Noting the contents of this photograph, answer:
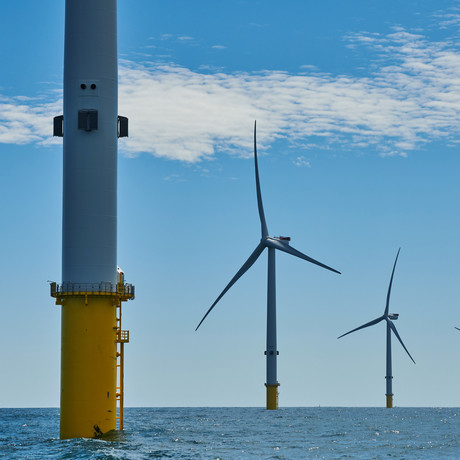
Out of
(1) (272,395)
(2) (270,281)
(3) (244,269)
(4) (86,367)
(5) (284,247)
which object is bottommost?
(1) (272,395)

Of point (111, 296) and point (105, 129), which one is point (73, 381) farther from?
point (105, 129)

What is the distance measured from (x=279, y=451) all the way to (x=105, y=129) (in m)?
30.9

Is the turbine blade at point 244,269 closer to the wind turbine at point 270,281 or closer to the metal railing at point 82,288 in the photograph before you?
the wind turbine at point 270,281

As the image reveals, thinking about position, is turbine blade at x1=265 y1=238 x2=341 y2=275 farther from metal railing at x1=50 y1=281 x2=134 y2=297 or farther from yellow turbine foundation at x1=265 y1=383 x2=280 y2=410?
metal railing at x1=50 y1=281 x2=134 y2=297

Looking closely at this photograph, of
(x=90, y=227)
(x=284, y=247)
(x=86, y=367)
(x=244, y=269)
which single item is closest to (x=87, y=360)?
(x=86, y=367)

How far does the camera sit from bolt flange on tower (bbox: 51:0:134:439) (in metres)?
72.3

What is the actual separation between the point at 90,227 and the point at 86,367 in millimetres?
11446

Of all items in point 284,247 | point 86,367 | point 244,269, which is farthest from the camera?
point 284,247

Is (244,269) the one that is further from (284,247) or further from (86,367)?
(86,367)

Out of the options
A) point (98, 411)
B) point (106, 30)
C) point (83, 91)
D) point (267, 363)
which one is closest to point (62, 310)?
point (98, 411)

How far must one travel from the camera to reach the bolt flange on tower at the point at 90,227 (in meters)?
72.3

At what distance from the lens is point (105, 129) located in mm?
76000

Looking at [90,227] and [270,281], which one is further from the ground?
[90,227]

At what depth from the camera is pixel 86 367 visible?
237ft
